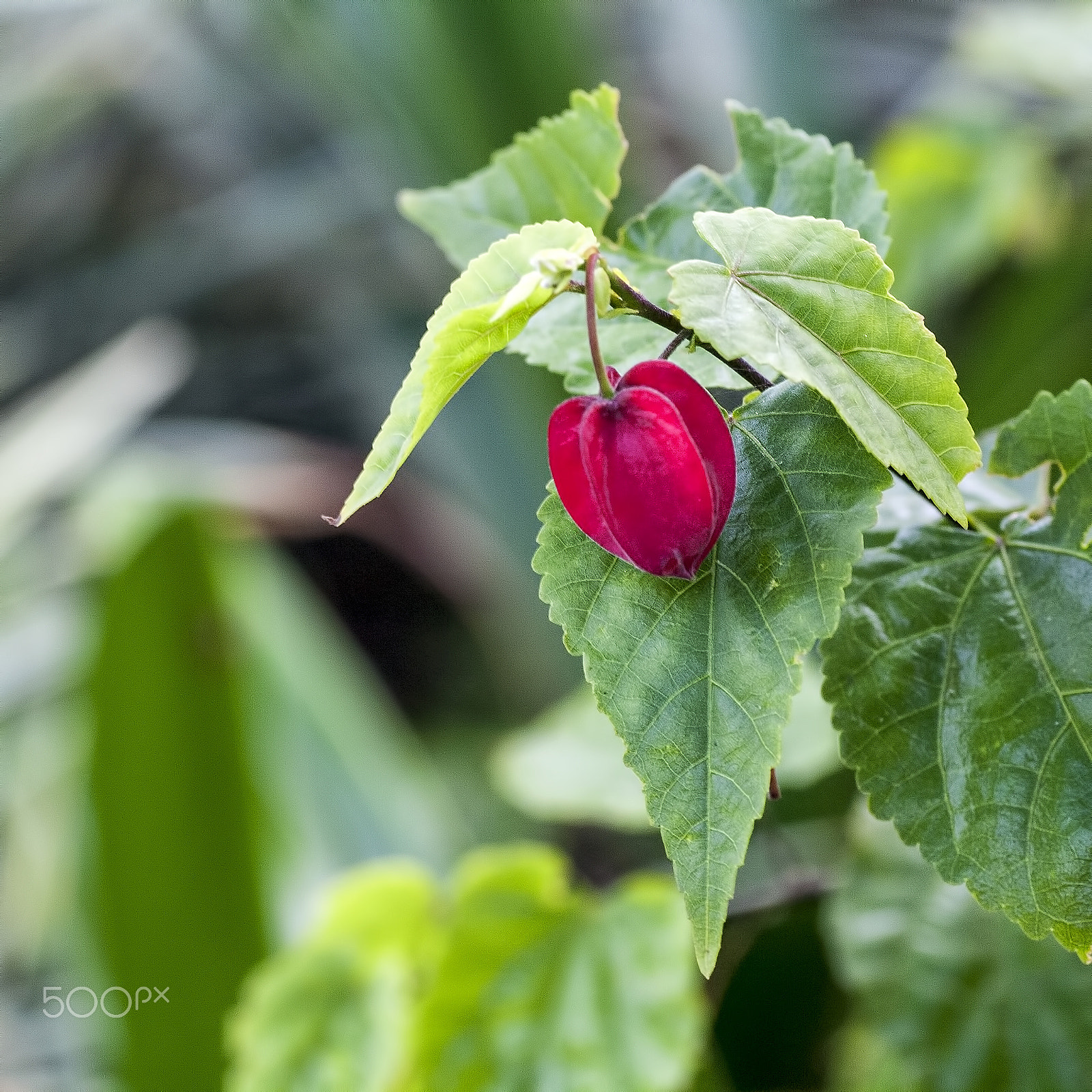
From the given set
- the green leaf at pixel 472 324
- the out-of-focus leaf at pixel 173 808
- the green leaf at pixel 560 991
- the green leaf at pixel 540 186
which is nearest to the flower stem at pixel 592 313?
the green leaf at pixel 472 324

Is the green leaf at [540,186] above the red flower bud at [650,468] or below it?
above

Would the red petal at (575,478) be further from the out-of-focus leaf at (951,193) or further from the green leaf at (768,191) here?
the out-of-focus leaf at (951,193)

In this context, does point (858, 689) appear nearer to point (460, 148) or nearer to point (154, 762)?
point (154, 762)

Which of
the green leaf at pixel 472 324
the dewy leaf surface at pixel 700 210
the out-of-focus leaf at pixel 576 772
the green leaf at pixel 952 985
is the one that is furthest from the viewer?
the out-of-focus leaf at pixel 576 772

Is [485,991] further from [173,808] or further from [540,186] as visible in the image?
[173,808]

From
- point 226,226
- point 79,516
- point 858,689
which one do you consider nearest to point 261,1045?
point 858,689

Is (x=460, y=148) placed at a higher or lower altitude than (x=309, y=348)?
higher

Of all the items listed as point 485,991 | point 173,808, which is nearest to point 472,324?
point 485,991
